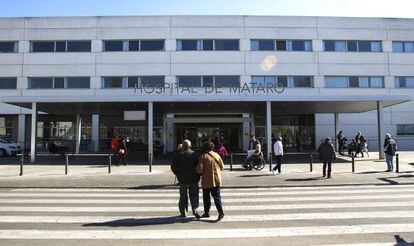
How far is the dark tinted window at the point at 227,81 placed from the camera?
128ft

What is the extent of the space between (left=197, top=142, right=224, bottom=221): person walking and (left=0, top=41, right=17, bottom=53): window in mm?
36388

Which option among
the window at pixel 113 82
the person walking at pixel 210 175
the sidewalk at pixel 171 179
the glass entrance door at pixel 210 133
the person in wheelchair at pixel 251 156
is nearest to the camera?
the person walking at pixel 210 175

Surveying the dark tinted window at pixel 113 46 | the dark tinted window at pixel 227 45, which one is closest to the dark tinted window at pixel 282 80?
the dark tinted window at pixel 227 45

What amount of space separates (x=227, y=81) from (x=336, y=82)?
9.82m

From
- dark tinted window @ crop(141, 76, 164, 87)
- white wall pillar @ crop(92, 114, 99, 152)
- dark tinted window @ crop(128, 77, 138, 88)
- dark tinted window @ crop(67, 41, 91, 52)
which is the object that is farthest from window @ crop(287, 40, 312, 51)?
white wall pillar @ crop(92, 114, 99, 152)

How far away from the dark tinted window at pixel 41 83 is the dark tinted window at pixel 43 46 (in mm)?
2658

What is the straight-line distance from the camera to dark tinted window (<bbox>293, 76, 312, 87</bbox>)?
39344 millimetres

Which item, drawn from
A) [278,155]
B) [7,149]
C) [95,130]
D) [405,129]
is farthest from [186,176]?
[405,129]

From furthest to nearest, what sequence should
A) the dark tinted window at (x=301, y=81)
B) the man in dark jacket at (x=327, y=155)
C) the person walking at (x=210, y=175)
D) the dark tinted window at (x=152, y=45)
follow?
1. the dark tinted window at (x=152, y=45)
2. the dark tinted window at (x=301, y=81)
3. the man in dark jacket at (x=327, y=155)
4. the person walking at (x=210, y=175)

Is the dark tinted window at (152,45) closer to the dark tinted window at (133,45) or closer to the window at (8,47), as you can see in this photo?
the dark tinted window at (133,45)

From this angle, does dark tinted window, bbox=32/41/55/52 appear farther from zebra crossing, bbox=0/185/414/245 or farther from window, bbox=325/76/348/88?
zebra crossing, bbox=0/185/414/245

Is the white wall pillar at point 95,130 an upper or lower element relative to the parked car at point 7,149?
upper

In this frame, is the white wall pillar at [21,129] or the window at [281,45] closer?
the window at [281,45]

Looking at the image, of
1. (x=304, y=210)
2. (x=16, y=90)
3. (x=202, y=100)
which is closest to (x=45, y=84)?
(x=16, y=90)
